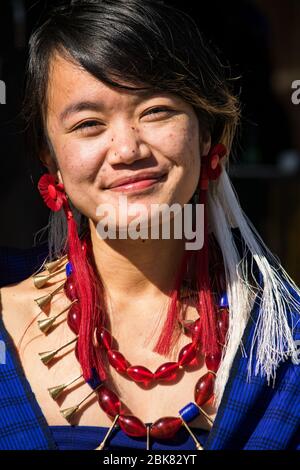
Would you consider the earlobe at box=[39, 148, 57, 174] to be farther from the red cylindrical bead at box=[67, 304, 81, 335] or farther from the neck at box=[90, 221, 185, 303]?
the red cylindrical bead at box=[67, 304, 81, 335]

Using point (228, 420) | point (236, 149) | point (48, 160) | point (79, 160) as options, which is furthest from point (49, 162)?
point (228, 420)

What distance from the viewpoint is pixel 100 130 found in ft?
6.00

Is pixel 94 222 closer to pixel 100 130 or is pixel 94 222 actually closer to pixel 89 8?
pixel 100 130

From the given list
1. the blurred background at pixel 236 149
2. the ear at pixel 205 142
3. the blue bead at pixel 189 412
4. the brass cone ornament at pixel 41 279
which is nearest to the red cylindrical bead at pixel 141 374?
the blue bead at pixel 189 412

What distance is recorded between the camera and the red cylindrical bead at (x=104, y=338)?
1970 mm

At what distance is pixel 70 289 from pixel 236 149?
2.47 ft

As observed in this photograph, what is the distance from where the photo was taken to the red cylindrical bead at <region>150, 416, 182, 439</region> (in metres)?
1.84

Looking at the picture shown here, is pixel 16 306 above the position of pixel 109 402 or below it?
above

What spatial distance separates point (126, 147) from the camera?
1787 mm

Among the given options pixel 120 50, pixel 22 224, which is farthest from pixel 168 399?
pixel 22 224

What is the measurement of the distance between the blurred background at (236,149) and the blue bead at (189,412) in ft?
1.92

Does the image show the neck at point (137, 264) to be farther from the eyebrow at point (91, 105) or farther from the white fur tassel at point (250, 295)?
the eyebrow at point (91, 105)

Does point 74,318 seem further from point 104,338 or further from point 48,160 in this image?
point 48,160

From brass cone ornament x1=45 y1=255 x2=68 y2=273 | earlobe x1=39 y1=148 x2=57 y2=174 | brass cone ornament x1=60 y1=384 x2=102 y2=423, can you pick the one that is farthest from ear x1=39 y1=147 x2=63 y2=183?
brass cone ornament x1=60 y1=384 x2=102 y2=423
